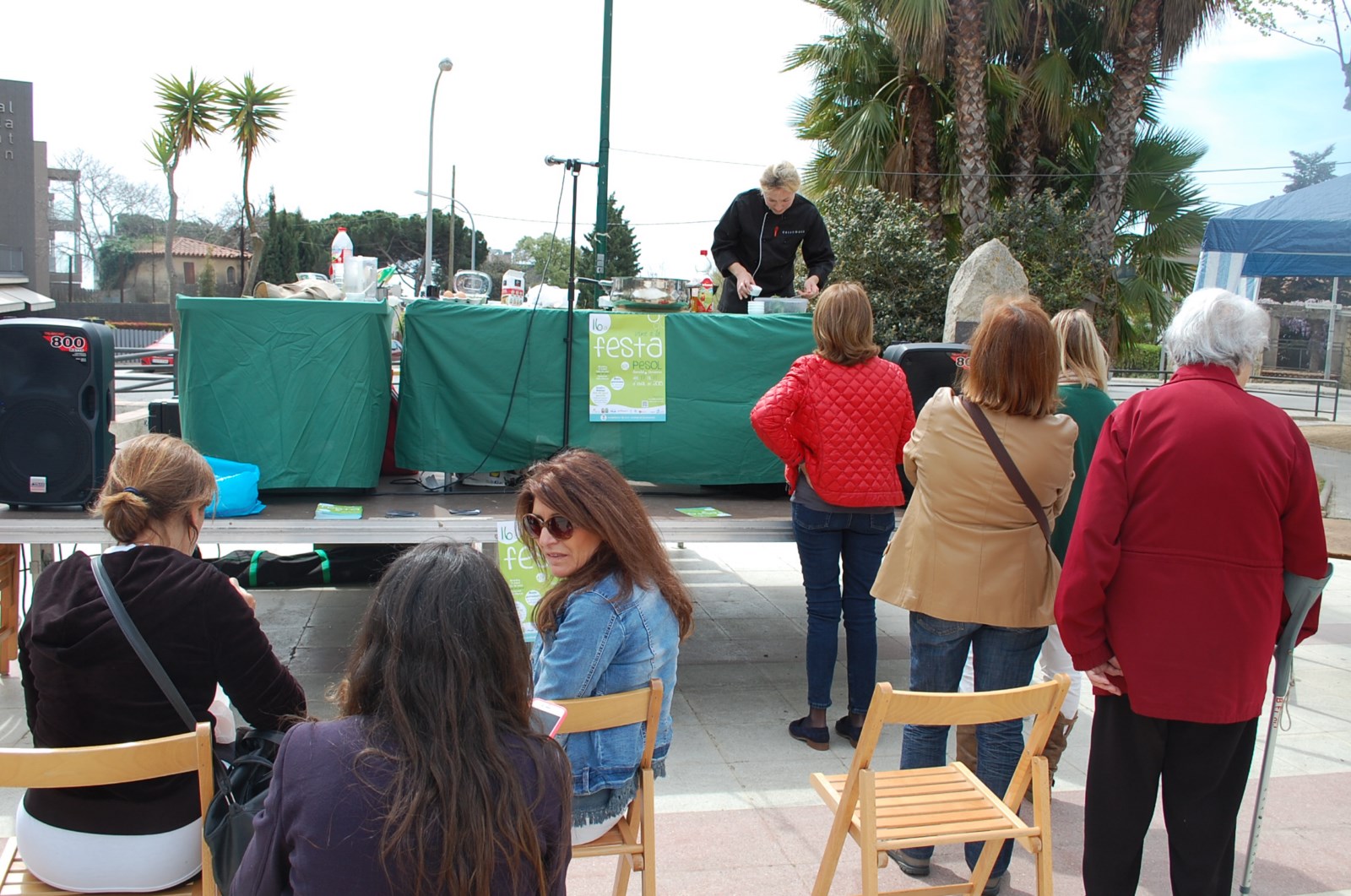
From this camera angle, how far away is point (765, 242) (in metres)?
5.52

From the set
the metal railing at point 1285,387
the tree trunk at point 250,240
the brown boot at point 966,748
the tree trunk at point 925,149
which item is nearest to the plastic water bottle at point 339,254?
the tree trunk at point 250,240

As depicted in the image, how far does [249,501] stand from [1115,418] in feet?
11.8

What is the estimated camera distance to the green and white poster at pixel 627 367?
4973 mm

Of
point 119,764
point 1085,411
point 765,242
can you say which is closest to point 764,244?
point 765,242

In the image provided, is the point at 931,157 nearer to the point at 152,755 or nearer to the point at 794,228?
the point at 794,228

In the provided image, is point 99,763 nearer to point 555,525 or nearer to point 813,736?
point 555,525

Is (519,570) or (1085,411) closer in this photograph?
(1085,411)

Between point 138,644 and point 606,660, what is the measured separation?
970 mm

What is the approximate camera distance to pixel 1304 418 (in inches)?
737

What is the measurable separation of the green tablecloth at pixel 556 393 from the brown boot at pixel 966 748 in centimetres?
199

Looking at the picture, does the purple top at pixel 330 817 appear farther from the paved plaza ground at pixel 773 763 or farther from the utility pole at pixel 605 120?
the utility pole at pixel 605 120

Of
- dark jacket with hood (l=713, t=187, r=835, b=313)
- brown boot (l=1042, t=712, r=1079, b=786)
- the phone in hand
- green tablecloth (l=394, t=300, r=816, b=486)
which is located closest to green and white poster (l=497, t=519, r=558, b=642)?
green tablecloth (l=394, t=300, r=816, b=486)

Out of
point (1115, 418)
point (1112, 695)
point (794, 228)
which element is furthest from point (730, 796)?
point (794, 228)

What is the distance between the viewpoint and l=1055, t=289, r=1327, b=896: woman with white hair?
2303mm
